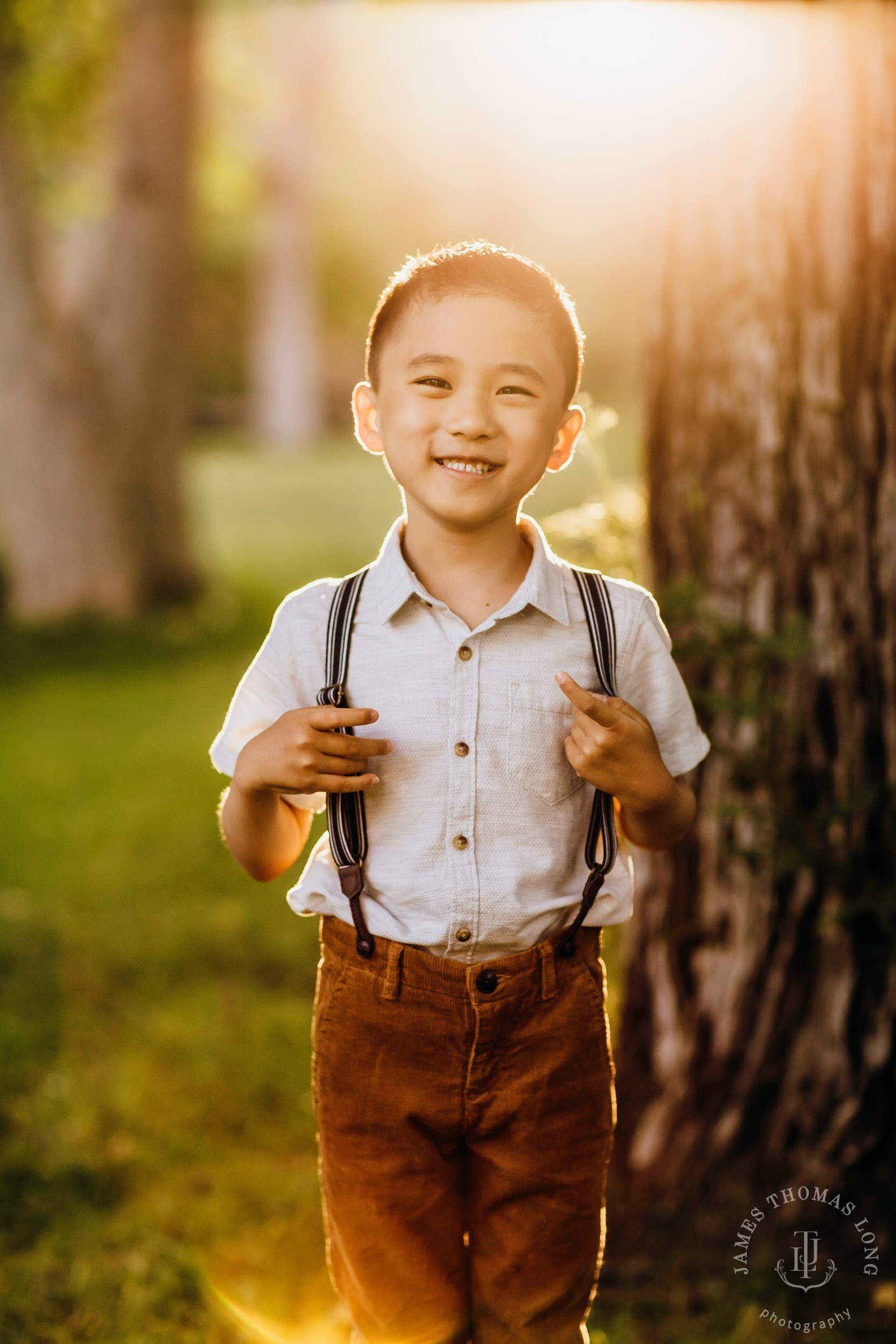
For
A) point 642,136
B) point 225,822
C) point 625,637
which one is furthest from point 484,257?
point 642,136

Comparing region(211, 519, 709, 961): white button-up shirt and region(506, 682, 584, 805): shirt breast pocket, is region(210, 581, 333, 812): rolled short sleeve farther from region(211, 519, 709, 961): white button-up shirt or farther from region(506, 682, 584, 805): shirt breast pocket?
region(506, 682, 584, 805): shirt breast pocket

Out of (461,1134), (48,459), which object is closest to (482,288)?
(461,1134)

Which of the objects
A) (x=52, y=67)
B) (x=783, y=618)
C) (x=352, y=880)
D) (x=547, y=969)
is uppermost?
(x=52, y=67)

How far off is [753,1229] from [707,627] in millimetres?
1284

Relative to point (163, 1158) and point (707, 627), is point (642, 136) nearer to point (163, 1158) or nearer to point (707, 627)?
point (707, 627)

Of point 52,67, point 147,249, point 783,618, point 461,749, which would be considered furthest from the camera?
point 52,67

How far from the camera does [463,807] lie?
1594 millimetres

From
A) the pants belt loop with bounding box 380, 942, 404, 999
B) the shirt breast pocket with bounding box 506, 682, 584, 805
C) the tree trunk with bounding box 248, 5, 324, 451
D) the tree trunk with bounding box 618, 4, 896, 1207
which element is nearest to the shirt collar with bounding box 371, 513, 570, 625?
the shirt breast pocket with bounding box 506, 682, 584, 805

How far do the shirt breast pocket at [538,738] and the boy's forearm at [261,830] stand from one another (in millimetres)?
323

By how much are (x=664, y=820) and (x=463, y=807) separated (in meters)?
0.29

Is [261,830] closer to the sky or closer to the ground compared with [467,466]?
closer to the ground

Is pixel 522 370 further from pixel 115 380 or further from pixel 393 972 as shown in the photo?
pixel 115 380

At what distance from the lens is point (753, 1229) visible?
8.48 ft

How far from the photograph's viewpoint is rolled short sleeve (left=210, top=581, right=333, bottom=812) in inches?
65.6
